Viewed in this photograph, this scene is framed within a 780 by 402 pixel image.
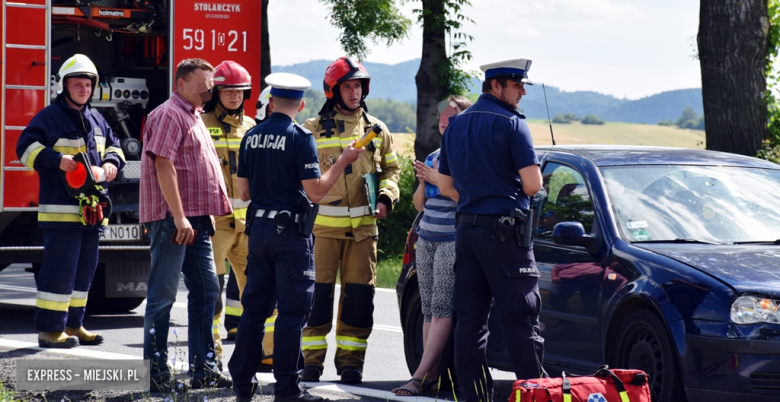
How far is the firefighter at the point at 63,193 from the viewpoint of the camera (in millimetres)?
7457

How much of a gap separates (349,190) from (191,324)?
135cm

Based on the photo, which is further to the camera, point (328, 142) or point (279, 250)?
point (328, 142)

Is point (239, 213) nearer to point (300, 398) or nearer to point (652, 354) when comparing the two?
point (300, 398)

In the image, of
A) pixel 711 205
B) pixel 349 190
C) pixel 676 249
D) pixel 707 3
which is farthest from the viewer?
pixel 707 3

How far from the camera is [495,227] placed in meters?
4.85

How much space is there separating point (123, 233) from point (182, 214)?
11.5ft

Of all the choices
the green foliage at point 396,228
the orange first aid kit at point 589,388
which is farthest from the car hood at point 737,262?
the green foliage at point 396,228

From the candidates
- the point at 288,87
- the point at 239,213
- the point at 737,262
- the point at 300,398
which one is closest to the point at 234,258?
the point at 239,213

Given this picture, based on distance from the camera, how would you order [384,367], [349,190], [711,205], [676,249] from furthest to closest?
1. [384,367]
2. [349,190]
3. [711,205]
4. [676,249]

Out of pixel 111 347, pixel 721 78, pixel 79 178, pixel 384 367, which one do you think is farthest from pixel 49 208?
pixel 721 78

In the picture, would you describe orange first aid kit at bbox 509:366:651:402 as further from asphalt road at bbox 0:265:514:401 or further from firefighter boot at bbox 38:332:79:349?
firefighter boot at bbox 38:332:79:349

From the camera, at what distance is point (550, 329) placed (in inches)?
224

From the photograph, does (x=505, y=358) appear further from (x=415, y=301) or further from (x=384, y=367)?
(x=384, y=367)

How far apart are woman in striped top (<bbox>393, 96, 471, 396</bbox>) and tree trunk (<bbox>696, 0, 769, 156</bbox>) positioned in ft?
20.9
